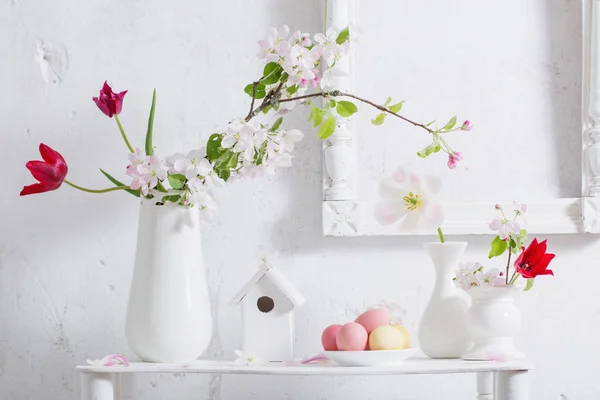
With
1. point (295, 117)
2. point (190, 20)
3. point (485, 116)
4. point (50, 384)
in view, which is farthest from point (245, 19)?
point (50, 384)

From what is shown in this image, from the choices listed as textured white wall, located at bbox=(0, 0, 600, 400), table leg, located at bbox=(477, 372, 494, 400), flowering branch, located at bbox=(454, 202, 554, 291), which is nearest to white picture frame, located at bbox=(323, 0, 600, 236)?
textured white wall, located at bbox=(0, 0, 600, 400)

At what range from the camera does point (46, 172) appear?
3.84 feet

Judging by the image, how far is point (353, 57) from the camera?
1.40 meters

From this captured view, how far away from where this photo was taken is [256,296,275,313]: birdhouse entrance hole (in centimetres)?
123

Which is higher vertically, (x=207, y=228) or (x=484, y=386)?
(x=207, y=228)

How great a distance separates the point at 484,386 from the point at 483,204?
0.32 meters

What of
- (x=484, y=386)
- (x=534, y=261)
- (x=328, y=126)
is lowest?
(x=484, y=386)

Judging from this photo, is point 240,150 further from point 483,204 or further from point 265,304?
point 483,204

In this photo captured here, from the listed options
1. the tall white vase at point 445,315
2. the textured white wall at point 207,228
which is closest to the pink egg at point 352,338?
the tall white vase at point 445,315

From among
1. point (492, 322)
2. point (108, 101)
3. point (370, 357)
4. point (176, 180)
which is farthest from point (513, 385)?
point (108, 101)

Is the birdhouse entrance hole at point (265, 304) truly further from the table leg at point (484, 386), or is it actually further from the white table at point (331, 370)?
the table leg at point (484, 386)

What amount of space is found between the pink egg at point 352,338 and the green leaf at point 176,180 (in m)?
0.33

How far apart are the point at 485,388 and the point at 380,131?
19.1 inches

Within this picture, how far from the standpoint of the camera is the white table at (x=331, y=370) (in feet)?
3.64
